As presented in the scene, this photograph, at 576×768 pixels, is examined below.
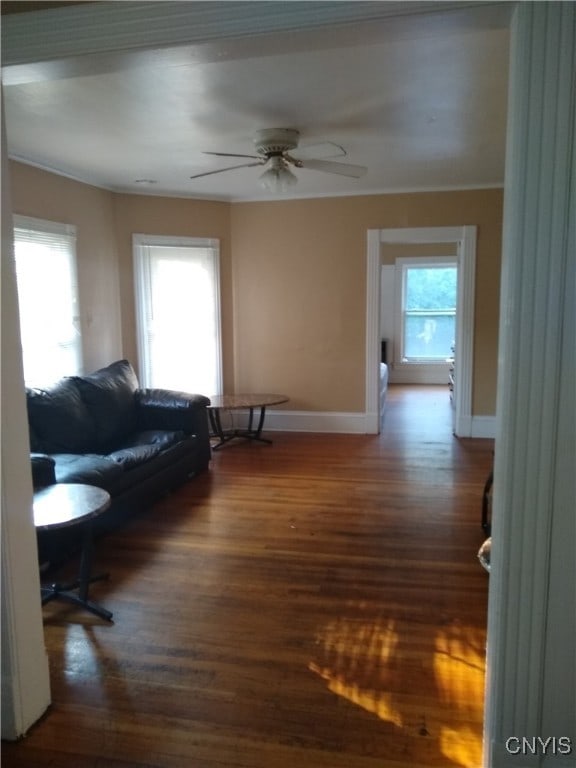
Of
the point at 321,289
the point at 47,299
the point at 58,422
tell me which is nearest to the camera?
the point at 58,422

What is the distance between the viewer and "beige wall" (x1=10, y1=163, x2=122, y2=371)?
4465 millimetres

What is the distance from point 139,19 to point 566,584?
2004 mm

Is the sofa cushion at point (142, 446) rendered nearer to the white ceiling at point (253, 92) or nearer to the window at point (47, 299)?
the window at point (47, 299)

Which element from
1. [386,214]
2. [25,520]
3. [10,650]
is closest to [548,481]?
[25,520]

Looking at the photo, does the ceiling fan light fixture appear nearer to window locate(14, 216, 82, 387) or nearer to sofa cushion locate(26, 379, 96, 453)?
window locate(14, 216, 82, 387)

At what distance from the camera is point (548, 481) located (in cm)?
152

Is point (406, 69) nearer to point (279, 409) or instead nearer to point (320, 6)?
point (320, 6)

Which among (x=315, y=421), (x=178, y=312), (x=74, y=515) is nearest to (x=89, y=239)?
(x=178, y=312)

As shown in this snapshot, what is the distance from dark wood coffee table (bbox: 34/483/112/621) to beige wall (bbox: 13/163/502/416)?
261cm

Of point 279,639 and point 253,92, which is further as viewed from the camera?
point 253,92

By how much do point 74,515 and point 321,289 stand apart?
13.6 ft

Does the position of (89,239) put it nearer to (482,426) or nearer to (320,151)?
(320,151)

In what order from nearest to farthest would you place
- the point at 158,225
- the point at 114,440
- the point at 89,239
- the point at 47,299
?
1. the point at 114,440
2. the point at 47,299
3. the point at 89,239
4. the point at 158,225

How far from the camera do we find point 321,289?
6.15 meters
